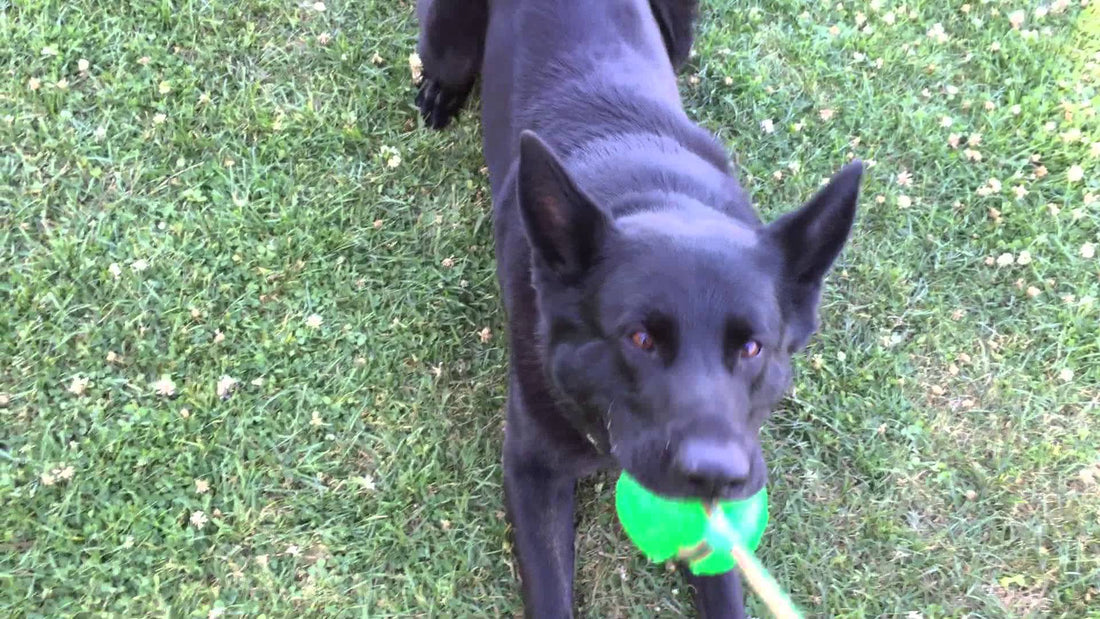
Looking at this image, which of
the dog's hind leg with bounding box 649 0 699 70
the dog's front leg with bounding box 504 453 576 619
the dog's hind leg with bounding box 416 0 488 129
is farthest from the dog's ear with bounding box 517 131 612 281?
the dog's hind leg with bounding box 649 0 699 70

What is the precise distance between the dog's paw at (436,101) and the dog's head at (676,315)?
1573 millimetres

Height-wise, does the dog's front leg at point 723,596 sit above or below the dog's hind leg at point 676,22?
below

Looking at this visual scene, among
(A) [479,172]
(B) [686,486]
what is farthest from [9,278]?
(B) [686,486]

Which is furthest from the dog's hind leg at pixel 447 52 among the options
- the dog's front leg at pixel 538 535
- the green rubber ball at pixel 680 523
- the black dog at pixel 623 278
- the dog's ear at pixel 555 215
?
the green rubber ball at pixel 680 523

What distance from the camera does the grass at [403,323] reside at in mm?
2646

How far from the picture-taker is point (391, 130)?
3.39 meters

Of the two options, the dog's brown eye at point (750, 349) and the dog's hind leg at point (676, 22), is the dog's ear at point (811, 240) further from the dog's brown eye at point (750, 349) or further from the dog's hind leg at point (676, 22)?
the dog's hind leg at point (676, 22)

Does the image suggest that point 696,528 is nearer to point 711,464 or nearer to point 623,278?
point 711,464

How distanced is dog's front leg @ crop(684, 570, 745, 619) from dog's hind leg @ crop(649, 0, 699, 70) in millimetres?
2094

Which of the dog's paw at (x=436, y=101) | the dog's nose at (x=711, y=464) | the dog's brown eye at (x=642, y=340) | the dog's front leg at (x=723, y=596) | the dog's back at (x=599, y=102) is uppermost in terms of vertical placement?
the dog's back at (x=599, y=102)

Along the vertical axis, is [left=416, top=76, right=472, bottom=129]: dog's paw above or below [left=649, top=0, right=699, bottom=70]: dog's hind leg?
below

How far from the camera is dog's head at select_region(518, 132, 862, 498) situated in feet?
5.86

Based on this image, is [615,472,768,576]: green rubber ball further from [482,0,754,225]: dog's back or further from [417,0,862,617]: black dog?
[482,0,754,225]: dog's back

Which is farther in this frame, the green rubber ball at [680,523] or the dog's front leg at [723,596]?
the dog's front leg at [723,596]
